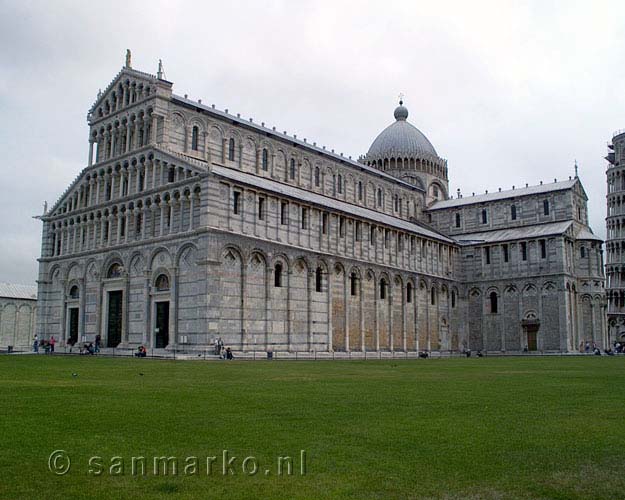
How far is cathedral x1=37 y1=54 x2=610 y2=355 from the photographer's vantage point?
46688 mm

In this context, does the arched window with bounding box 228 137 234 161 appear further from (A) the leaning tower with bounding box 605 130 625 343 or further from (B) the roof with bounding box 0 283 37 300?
(A) the leaning tower with bounding box 605 130 625 343

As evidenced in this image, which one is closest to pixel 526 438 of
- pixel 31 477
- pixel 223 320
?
pixel 31 477

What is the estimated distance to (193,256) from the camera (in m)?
46.0

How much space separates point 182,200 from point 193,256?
4.33 m

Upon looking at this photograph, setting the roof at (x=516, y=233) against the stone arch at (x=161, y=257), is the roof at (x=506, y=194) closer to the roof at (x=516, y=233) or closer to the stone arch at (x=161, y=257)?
the roof at (x=516, y=233)

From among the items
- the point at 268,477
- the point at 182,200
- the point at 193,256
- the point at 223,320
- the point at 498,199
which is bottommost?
the point at 268,477

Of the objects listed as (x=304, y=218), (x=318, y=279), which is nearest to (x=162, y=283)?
(x=304, y=218)

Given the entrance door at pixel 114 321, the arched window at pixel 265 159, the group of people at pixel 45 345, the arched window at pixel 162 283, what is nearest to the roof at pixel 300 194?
the arched window at pixel 265 159

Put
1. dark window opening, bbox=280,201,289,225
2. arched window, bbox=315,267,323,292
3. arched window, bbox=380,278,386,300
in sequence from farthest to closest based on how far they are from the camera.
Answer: arched window, bbox=380,278,386,300 < arched window, bbox=315,267,323,292 < dark window opening, bbox=280,201,289,225

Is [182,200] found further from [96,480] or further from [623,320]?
[623,320]

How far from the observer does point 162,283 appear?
48.5 metres

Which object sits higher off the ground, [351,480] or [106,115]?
[106,115]

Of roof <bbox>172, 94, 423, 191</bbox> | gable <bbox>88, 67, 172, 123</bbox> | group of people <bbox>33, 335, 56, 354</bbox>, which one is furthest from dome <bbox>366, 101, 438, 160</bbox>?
group of people <bbox>33, 335, 56, 354</bbox>

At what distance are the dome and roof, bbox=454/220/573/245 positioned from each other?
509 inches
